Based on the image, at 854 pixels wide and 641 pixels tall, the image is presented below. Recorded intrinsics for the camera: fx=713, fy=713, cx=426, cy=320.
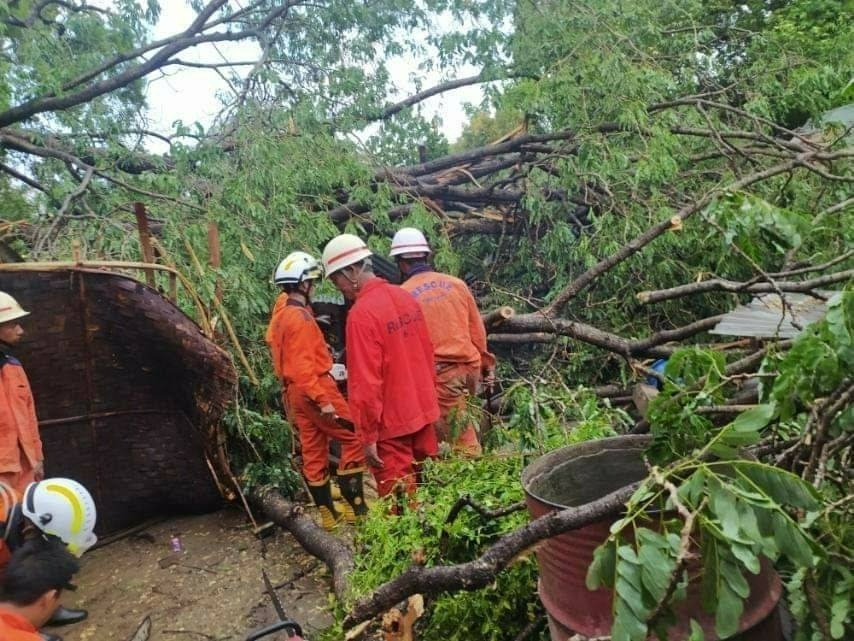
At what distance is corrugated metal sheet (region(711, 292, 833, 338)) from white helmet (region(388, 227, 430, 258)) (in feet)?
6.30

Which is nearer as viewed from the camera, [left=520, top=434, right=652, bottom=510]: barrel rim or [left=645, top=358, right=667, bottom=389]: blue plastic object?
[left=520, top=434, right=652, bottom=510]: barrel rim

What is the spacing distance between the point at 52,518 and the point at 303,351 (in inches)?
72.5

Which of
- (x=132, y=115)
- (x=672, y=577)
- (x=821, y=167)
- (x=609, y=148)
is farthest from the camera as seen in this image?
(x=132, y=115)

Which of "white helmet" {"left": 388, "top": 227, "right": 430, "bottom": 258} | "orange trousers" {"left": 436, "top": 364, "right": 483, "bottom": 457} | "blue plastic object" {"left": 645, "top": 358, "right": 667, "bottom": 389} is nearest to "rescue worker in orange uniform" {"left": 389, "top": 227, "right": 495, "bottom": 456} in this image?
"orange trousers" {"left": 436, "top": 364, "right": 483, "bottom": 457}

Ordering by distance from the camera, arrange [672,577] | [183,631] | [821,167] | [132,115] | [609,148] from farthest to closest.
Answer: [132,115] < [609,148] < [821,167] < [183,631] < [672,577]

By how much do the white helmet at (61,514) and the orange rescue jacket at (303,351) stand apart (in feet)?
5.52

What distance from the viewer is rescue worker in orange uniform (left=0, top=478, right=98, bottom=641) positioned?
3105 millimetres

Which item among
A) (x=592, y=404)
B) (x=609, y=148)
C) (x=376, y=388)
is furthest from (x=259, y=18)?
(x=592, y=404)

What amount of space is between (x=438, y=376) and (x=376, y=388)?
0.92 m

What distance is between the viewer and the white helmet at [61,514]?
311 cm

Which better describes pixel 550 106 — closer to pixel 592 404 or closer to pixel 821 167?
pixel 821 167

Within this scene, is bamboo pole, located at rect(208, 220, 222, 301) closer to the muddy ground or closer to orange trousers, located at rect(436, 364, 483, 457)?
the muddy ground

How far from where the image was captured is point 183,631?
366cm

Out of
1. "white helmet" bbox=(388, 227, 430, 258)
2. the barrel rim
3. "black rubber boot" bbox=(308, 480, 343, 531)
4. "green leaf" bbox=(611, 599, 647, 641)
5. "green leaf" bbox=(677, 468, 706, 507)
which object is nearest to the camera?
"green leaf" bbox=(611, 599, 647, 641)
